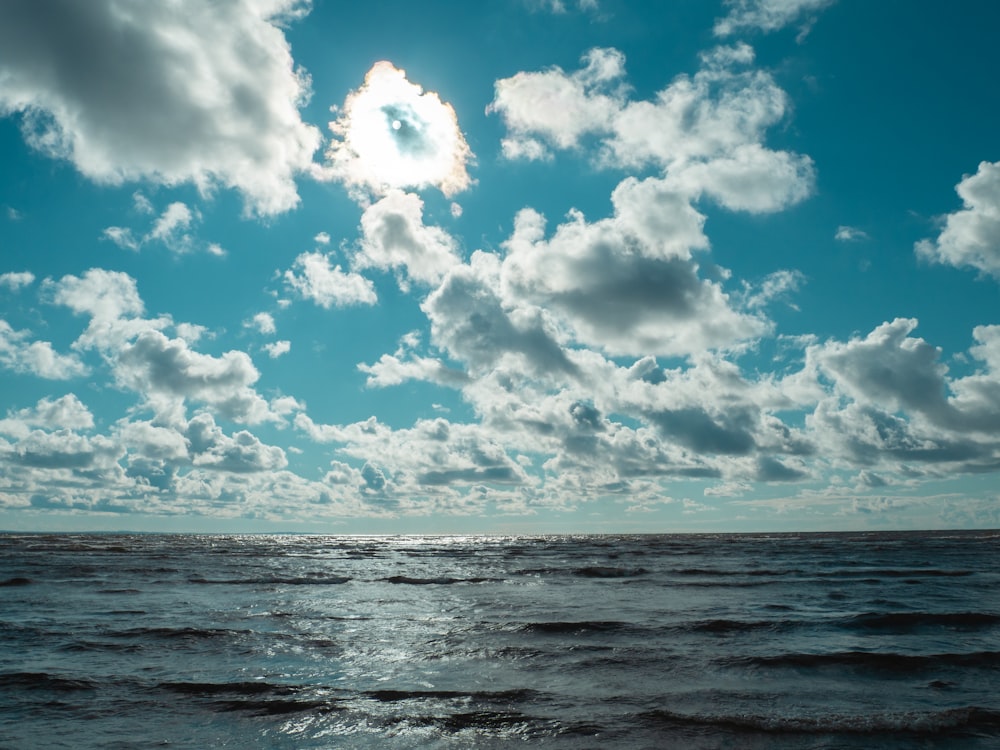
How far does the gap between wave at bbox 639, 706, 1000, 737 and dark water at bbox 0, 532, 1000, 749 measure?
0.13ft

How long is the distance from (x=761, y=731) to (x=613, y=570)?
29731 mm

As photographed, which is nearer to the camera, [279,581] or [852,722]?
[852,722]

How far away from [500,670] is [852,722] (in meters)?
5.87

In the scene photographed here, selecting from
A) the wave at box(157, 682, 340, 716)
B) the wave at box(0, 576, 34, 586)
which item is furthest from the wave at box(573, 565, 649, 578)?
the wave at box(0, 576, 34, 586)

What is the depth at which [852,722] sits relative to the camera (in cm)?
905

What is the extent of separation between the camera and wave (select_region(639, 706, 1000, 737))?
8664 mm

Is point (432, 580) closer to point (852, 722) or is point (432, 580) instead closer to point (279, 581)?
point (279, 581)

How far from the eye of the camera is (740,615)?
19250 millimetres

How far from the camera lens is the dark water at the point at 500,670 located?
862 centimetres

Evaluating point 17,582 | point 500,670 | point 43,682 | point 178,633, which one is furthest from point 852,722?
point 17,582

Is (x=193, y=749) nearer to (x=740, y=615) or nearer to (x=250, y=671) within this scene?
(x=250, y=671)

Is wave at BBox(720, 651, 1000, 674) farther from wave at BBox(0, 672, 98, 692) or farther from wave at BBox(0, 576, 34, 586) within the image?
wave at BBox(0, 576, 34, 586)

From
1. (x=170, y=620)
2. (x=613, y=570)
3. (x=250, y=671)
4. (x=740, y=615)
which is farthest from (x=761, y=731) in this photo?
(x=613, y=570)

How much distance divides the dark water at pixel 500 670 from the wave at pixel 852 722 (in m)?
0.04
